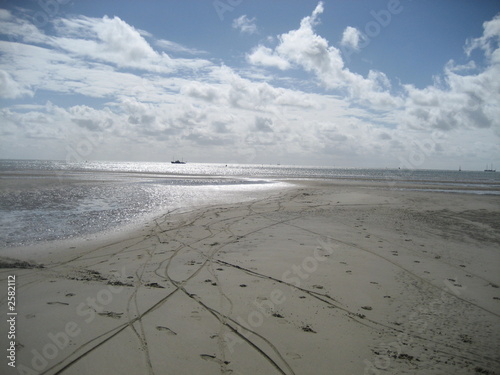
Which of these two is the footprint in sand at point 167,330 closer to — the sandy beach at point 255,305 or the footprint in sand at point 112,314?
the sandy beach at point 255,305

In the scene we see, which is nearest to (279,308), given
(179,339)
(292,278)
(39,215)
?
(292,278)

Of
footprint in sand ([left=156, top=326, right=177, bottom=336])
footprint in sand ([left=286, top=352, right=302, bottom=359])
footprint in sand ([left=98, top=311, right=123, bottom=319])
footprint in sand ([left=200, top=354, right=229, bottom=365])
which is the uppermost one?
footprint in sand ([left=286, top=352, right=302, bottom=359])

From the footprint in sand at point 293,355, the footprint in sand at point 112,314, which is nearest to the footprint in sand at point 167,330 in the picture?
the footprint in sand at point 112,314

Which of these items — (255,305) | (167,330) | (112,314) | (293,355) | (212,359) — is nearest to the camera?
(212,359)

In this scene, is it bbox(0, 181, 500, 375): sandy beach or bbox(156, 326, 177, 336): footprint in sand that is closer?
bbox(0, 181, 500, 375): sandy beach

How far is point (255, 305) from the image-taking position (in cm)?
570

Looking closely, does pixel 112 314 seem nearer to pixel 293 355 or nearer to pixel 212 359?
pixel 212 359

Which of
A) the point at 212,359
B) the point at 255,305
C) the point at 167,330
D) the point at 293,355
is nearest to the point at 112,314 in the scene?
the point at 167,330

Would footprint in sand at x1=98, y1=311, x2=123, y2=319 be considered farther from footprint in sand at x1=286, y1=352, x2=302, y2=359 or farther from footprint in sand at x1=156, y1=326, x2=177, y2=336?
footprint in sand at x1=286, y1=352, x2=302, y2=359

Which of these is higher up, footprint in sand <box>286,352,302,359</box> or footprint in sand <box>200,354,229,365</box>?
footprint in sand <box>286,352,302,359</box>

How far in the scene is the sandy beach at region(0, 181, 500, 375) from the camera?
13.7 feet

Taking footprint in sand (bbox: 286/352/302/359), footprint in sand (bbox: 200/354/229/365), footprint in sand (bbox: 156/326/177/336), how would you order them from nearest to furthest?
footprint in sand (bbox: 200/354/229/365) < footprint in sand (bbox: 286/352/302/359) < footprint in sand (bbox: 156/326/177/336)

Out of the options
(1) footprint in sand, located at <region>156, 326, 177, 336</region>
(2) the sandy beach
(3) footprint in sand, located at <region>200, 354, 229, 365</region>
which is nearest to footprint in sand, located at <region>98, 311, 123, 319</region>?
(2) the sandy beach

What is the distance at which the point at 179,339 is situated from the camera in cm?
457
